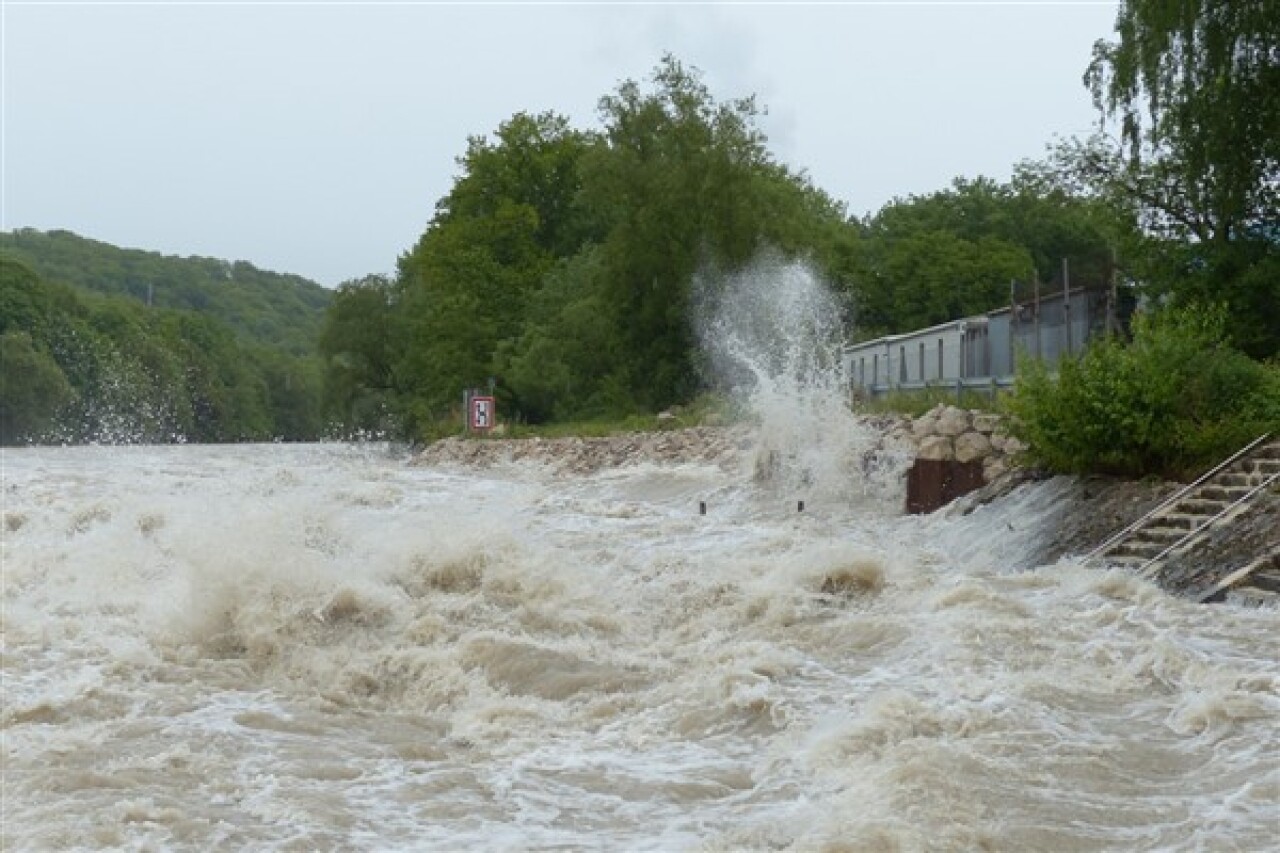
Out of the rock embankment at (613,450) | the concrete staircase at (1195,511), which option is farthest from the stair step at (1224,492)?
the rock embankment at (613,450)

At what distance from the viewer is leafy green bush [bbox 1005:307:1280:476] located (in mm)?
17844

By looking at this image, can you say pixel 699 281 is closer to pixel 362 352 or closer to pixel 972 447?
pixel 362 352

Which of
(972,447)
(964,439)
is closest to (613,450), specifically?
(964,439)

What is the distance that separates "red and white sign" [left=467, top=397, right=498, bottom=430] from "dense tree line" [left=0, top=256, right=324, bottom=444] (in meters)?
19.5

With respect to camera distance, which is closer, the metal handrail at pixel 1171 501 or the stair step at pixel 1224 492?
the stair step at pixel 1224 492

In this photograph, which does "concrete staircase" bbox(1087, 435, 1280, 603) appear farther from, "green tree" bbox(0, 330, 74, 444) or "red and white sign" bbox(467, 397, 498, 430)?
"green tree" bbox(0, 330, 74, 444)

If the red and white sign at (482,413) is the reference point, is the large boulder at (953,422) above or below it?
below

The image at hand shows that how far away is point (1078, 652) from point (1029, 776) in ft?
10.8

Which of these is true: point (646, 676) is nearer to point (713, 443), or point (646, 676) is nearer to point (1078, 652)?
point (1078, 652)

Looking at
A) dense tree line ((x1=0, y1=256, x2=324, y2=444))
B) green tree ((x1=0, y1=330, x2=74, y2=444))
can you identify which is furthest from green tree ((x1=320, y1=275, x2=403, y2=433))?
green tree ((x1=0, y1=330, x2=74, y2=444))

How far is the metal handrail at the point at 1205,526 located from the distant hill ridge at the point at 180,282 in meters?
140

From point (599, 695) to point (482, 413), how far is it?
4529cm

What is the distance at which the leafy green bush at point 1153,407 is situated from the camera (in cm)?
1784

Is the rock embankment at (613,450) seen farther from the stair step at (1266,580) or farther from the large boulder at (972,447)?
the stair step at (1266,580)
